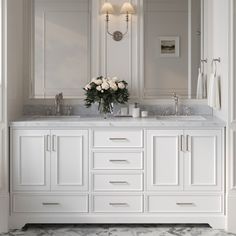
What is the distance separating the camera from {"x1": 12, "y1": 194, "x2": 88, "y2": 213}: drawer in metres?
4.34

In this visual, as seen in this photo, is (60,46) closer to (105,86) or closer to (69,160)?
(105,86)

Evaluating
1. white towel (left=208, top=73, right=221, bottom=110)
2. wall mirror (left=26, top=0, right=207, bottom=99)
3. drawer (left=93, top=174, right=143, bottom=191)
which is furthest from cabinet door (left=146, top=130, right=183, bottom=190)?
wall mirror (left=26, top=0, right=207, bottom=99)

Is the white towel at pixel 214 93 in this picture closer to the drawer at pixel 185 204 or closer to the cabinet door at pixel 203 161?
the cabinet door at pixel 203 161

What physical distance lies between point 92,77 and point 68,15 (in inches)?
23.7

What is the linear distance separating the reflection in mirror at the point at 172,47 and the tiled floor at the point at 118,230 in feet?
4.03

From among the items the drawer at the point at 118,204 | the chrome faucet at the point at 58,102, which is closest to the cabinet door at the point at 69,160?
the drawer at the point at 118,204

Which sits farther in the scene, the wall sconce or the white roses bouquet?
the wall sconce

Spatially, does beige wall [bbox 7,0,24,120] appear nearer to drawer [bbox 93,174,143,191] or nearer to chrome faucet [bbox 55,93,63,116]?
chrome faucet [bbox 55,93,63,116]

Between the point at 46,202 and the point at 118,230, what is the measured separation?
628 millimetres

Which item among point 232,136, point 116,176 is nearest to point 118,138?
point 116,176

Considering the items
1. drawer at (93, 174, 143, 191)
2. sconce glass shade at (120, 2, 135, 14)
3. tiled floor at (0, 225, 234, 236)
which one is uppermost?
sconce glass shade at (120, 2, 135, 14)

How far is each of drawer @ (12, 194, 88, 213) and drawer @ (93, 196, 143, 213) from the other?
106mm

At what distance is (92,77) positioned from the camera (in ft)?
15.9

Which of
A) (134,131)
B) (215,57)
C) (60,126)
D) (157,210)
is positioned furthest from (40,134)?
(215,57)
